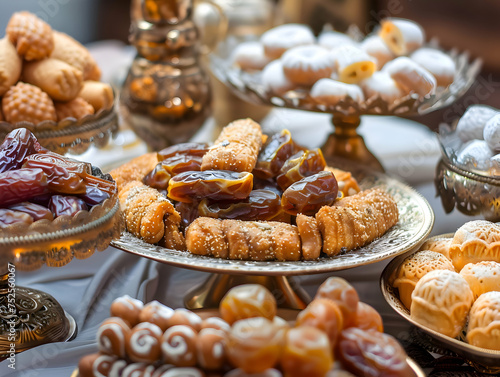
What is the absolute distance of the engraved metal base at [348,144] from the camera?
150cm

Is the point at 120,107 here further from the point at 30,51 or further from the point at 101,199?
the point at 101,199

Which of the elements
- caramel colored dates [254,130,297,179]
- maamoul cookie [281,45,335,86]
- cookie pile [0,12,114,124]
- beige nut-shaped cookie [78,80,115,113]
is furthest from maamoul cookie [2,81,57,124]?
maamoul cookie [281,45,335,86]

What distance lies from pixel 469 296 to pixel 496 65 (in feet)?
7.60

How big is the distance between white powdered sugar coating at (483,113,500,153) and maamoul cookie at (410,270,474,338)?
0.35 m

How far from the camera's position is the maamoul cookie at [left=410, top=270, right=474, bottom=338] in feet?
2.69

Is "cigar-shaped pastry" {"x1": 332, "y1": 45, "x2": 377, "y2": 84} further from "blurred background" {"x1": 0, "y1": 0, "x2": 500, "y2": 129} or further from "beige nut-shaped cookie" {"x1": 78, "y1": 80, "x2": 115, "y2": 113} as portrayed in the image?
"blurred background" {"x1": 0, "y1": 0, "x2": 500, "y2": 129}

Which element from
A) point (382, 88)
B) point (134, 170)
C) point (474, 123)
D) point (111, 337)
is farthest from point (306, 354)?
point (382, 88)

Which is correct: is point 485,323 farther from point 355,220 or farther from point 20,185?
point 20,185

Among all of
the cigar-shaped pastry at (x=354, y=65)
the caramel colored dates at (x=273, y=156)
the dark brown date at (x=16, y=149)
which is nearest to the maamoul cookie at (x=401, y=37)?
the cigar-shaped pastry at (x=354, y=65)

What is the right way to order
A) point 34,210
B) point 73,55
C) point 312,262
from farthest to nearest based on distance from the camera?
point 73,55
point 312,262
point 34,210

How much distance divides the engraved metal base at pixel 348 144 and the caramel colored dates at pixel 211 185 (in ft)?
1.84

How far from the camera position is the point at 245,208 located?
3.25ft

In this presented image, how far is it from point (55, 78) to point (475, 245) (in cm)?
85

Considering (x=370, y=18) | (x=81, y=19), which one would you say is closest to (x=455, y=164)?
(x=370, y=18)
